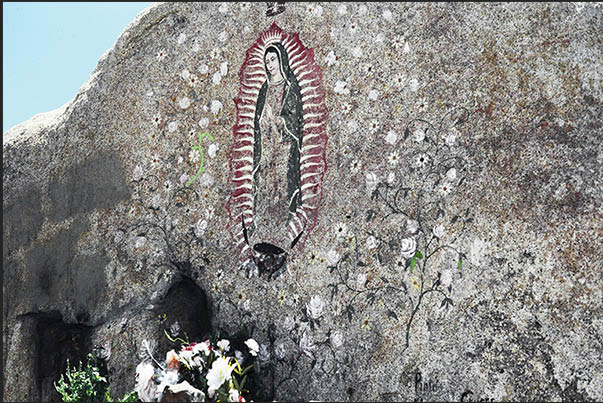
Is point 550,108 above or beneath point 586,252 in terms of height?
above

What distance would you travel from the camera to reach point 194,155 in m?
4.16

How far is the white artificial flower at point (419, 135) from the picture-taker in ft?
11.0

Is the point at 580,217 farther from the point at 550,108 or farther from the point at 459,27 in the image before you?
the point at 459,27

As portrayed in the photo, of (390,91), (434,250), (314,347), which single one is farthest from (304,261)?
(390,91)

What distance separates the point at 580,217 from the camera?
9.55 feet

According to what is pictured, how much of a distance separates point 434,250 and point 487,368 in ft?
1.94

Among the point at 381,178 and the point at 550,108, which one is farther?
the point at 381,178

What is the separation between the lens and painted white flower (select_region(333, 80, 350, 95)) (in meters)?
3.66

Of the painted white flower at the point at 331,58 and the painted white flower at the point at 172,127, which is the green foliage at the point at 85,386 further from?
the painted white flower at the point at 331,58

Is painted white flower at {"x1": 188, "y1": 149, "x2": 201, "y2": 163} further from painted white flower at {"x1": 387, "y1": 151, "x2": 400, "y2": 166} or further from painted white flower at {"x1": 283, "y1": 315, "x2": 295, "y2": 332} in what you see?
painted white flower at {"x1": 387, "y1": 151, "x2": 400, "y2": 166}

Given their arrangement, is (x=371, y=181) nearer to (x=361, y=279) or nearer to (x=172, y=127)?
(x=361, y=279)

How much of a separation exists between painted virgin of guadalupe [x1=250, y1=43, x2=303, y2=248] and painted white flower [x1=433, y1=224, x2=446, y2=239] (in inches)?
32.3

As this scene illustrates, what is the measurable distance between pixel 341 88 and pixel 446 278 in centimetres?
122

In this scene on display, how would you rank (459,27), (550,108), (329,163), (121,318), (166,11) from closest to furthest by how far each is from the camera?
(550,108) < (459,27) < (329,163) < (121,318) < (166,11)
